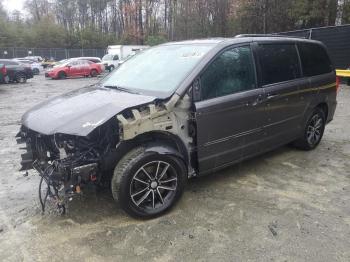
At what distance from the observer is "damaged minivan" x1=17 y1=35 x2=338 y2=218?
3.41 meters

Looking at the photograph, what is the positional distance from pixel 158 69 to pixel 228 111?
995 mm

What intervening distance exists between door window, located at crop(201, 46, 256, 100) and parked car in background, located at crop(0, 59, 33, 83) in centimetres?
2010

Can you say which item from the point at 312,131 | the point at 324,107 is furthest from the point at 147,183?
the point at 324,107

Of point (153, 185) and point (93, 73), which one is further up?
point (153, 185)

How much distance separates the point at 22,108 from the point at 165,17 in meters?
43.0

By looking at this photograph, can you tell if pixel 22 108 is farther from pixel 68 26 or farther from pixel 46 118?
pixel 68 26

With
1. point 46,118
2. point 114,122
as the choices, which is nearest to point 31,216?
point 46,118

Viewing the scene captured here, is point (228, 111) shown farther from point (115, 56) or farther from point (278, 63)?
point (115, 56)

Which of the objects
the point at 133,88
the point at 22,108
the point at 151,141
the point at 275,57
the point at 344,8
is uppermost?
the point at 344,8

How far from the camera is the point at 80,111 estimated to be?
356 cm

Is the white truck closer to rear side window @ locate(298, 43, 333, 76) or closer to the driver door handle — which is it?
rear side window @ locate(298, 43, 333, 76)

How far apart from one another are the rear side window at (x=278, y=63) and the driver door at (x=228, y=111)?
0.24 meters

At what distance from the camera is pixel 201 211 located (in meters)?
3.79

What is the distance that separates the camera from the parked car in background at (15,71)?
2136 cm
